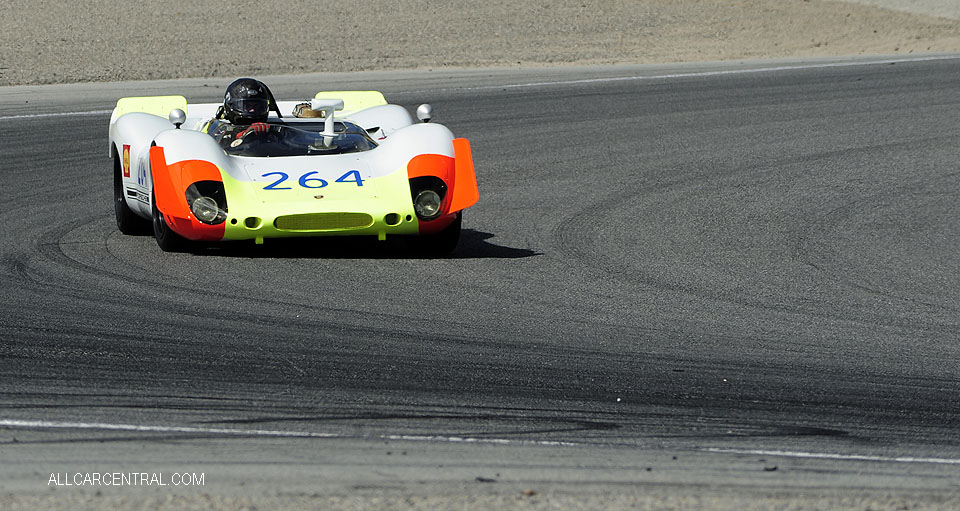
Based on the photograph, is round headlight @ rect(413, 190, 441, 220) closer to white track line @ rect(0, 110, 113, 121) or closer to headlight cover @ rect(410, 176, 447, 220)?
headlight cover @ rect(410, 176, 447, 220)

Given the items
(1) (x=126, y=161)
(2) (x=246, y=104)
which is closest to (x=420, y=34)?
(2) (x=246, y=104)

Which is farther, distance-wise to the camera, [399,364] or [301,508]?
[399,364]

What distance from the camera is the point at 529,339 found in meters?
6.37

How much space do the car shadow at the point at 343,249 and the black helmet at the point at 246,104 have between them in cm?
113

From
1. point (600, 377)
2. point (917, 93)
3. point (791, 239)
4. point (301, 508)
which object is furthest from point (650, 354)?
point (917, 93)

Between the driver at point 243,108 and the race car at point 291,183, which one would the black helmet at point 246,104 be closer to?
the driver at point 243,108

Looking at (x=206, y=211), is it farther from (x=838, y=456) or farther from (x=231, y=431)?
(x=838, y=456)

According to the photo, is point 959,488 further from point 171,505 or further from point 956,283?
point 956,283

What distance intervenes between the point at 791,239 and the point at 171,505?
6182 millimetres

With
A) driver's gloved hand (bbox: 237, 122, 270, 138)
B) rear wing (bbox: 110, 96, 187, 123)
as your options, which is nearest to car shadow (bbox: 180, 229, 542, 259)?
driver's gloved hand (bbox: 237, 122, 270, 138)

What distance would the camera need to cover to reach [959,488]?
14.5ft

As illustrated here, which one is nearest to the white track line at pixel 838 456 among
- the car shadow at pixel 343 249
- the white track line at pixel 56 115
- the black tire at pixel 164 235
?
the car shadow at pixel 343 249

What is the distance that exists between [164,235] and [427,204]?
1.62m

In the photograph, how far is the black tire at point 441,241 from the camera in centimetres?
849
